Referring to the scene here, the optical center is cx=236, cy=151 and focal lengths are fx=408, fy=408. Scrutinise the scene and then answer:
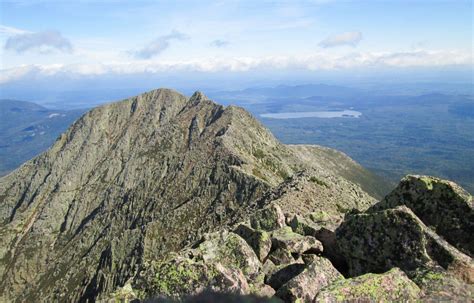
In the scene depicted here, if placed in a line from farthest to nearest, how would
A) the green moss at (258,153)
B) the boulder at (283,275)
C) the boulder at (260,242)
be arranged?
the green moss at (258,153) < the boulder at (260,242) < the boulder at (283,275)

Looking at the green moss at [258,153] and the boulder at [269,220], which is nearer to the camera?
the boulder at [269,220]

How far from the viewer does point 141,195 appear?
137 meters

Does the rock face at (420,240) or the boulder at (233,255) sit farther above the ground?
the rock face at (420,240)

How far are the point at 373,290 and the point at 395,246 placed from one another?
4.13m

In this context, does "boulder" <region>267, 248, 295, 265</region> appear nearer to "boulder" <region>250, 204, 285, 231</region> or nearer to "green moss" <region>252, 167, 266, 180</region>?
"boulder" <region>250, 204, 285, 231</region>

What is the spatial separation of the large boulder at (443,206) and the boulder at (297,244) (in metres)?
5.36

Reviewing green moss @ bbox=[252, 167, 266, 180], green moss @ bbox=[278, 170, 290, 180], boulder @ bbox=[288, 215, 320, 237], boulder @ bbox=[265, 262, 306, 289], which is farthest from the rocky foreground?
green moss @ bbox=[278, 170, 290, 180]

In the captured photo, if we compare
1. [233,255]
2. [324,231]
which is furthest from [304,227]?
[233,255]

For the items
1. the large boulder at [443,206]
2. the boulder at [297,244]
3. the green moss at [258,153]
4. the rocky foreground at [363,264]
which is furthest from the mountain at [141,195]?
the large boulder at [443,206]

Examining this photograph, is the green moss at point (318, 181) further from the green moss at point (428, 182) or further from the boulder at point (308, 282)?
the boulder at point (308, 282)

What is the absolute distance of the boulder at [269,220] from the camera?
34.2m

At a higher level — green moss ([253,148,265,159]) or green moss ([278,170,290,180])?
green moss ([253,148,265,159])

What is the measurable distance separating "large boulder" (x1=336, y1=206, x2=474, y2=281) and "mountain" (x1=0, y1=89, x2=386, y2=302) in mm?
38770

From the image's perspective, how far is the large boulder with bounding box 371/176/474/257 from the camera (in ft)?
68.8
